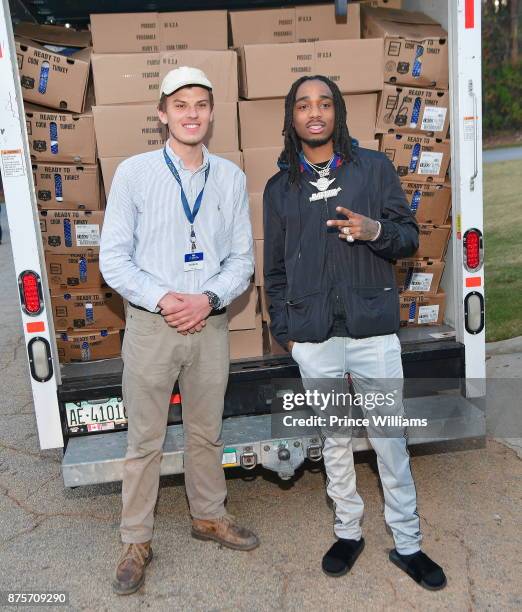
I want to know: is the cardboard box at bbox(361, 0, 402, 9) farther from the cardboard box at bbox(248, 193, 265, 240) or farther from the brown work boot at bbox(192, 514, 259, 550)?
the brown work boot at bbox(192, 514, 259, 550)

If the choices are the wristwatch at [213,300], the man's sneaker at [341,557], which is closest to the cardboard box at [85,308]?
the wristwatch at [213,300]

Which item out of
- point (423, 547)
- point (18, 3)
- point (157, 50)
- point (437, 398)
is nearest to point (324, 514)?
point (423, 547)

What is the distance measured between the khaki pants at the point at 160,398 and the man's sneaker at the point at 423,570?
0.89 metres

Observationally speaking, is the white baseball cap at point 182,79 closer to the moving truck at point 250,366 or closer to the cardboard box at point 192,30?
the moving truck at point 250,366

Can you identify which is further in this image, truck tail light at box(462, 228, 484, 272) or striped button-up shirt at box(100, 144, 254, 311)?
truck tail light at box(462, 228, 484, 272)

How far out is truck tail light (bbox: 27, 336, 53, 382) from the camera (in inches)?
136

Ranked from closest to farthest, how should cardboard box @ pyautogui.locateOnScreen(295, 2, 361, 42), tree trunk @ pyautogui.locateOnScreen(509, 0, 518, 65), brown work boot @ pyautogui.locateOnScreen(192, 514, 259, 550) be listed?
brown work boot @ pyautogui.locateOnScreen(192, 514, 259, 550), cardboard box @ pyautogui.locateOnScreen(295, 2, 361, 42), tree trunk @ pyautogui.locateOnScreen(509, 0, 518, 65)

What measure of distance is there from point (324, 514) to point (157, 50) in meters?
2.46

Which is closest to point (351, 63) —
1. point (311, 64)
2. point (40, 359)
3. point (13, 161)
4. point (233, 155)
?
point (311, 64)

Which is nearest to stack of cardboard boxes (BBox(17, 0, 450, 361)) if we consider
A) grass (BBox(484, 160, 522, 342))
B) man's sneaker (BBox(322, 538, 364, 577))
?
man's sneaker (BBox(322, 538, 364, 577))

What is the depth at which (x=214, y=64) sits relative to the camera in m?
3.69

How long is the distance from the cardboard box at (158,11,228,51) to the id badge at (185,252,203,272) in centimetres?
139

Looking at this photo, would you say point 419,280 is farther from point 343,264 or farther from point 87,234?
point 87,234

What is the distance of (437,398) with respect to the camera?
3.76 m
